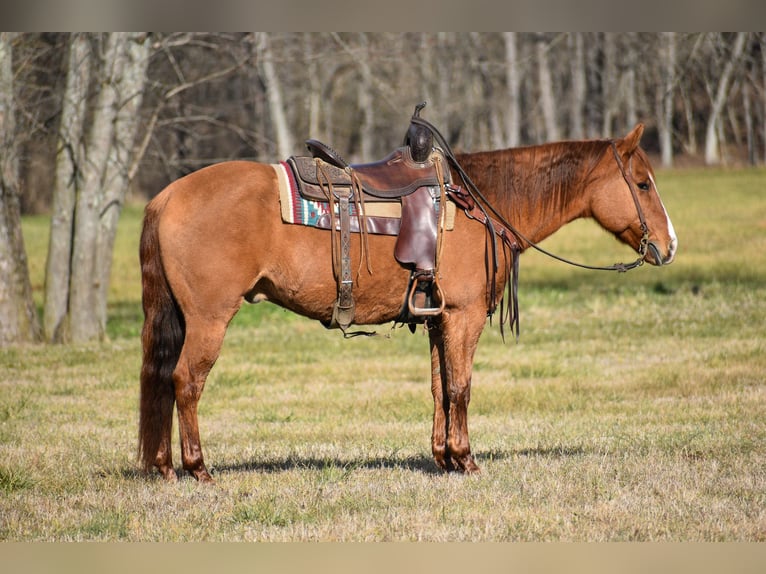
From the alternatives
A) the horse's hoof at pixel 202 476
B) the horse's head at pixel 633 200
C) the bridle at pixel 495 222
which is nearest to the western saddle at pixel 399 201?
the bridle at pixel 495 222

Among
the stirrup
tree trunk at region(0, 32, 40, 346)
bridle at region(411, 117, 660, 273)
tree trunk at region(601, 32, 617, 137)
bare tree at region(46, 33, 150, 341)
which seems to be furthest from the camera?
tree trunk at region(601, 32, 617, 137)

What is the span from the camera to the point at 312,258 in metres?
6.21

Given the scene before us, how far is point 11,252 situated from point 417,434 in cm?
730

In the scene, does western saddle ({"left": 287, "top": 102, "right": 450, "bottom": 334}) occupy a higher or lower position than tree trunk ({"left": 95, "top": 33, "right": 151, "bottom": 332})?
lower

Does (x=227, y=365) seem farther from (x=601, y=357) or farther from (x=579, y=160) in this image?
(x=579, y=160)

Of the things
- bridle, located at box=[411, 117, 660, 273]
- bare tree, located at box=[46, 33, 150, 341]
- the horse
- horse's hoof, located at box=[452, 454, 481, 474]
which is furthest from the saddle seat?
bare tree, located at box=[46, 33, 150, 341]

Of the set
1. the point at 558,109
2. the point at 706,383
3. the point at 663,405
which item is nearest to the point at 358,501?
the point at 663,405

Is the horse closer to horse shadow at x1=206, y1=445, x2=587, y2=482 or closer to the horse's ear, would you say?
the horse's ear

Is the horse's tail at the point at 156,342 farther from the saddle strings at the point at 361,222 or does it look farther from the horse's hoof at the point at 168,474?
the saddle strings at the point at 361,222

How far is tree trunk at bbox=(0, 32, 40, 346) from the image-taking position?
13.1 metres

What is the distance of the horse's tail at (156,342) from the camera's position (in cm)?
622

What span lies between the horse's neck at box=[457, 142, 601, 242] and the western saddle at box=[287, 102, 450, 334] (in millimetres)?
375

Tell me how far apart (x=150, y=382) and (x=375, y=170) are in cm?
198

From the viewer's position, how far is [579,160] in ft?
22.2
